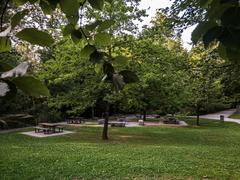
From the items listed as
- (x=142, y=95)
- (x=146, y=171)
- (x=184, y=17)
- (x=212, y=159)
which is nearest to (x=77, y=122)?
(x=142, y=95)

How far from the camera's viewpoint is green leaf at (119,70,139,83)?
104cm

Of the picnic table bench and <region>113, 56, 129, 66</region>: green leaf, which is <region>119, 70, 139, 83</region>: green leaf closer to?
Answer: <region>113, 56, 129, 66</region>: green leaf

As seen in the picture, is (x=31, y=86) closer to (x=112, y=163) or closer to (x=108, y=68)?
(x=108, y=68)

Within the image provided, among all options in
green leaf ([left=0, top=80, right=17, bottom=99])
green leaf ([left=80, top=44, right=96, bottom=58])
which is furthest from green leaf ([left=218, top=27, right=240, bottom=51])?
green leaf ([left=80, top=44, right=96, bottom=58])

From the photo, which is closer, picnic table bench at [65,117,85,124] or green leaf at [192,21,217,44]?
green leaf at [192,21,217,44]

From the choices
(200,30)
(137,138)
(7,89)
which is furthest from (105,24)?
(137,138)

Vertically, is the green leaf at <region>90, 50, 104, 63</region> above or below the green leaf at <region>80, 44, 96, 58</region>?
below

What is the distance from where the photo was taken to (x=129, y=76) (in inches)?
41.1

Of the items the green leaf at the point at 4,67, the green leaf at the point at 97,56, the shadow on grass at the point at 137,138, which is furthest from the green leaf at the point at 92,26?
the shadow on grass at the point at 137,138

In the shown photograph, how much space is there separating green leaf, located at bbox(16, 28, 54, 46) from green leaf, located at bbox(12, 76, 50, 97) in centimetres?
13

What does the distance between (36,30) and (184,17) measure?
6446mm

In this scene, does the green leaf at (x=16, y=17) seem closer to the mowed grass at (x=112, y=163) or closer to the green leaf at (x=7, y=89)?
the green leaf at (x=7, y=89)

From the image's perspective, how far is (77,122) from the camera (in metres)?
28.1

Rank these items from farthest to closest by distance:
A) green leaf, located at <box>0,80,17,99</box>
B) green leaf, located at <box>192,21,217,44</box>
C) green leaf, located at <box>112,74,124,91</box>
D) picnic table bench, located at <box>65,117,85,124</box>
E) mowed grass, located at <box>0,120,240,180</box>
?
1. picnic table bench, located at <box>65,117,85,124</box>
2. mowed grass, located at <box>0,120,240,180</box>
3. green leaf, located at <box>112,74,124,91</box>
4. green leaf, located at <box>192,21,217,44</box>
5. green leaf, located at <box>0,80,17,99</box>
